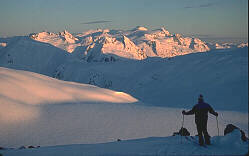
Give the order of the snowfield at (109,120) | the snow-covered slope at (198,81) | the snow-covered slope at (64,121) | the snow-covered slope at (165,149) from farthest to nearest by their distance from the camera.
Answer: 1. the snow-covered slope at (198,81)
2. the snow-covered slope at (64,121)
3. the snowfield at (109,120)
4. the snow-covered slope at (165,149)

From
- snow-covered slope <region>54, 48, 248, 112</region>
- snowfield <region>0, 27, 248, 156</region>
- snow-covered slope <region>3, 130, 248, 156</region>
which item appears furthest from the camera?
snow-covered slope <region>54, 48, 248, 112</region>

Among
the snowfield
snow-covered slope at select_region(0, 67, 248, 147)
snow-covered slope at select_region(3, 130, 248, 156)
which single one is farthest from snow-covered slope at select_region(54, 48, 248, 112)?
snow-covered slope at select_region(3, 130, 248, 156)

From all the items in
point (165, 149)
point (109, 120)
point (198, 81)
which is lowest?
point (109, 120)

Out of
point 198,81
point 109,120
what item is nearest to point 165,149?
point 109,120

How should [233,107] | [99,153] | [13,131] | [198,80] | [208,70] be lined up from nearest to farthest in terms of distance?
[99,153]
[13,131]
[233,107]
[198,80]
[208,70]

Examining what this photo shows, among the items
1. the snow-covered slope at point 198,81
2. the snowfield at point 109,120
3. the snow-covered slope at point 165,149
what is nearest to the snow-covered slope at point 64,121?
the snowfield at point 109,120

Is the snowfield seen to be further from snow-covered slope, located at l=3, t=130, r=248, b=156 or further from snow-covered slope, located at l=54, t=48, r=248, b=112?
snow-covered slope, located at l=54, t=48, r=248, b=112

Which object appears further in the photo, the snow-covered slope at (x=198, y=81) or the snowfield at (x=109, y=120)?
the snow-covered slope at (x=198, y=81)

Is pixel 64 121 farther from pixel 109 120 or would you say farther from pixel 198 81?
pixel 198 81

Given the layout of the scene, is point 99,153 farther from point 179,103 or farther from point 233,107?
point 179,103

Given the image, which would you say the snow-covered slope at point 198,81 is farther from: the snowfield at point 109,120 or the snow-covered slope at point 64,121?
the snow-covered slope at point 64,121

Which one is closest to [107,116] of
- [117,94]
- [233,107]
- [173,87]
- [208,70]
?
[117,94]

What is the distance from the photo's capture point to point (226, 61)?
66312 mm

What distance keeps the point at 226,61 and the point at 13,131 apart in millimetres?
58304
